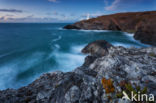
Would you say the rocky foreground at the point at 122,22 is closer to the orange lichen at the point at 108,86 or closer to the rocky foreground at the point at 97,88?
the rocky foreground at the point at 97,88

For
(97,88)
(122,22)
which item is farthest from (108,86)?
(122,22)

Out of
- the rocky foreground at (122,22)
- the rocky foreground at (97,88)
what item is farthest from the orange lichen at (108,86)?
the rocky foreground at (122,22)

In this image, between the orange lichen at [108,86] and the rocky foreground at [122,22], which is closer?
the orange lichen at [108,86]

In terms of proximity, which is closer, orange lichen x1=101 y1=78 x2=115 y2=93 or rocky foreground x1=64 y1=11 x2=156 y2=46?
orange lichen x1=101 y1=78 x2=115 y2=93

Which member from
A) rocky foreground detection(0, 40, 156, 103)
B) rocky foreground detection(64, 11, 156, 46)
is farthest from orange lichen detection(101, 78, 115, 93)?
rocky foreground detection(64, 11, 156, 46)

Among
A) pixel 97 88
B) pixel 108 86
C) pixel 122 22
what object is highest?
pixel 122 22

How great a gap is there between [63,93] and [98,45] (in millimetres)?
12125

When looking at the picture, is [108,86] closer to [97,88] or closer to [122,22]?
[97,88]

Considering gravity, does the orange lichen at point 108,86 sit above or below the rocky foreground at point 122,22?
below

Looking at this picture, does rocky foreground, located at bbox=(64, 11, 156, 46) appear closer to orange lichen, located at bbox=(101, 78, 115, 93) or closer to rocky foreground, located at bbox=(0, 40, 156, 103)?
rocky foreground, located at bbox=(0, 40, 156, 103)

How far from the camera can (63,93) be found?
4680 millimetres

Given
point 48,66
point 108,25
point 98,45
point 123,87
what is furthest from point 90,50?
point 108,25

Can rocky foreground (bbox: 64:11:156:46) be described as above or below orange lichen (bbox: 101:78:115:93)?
above

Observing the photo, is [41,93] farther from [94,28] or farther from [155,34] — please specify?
[94,28]
